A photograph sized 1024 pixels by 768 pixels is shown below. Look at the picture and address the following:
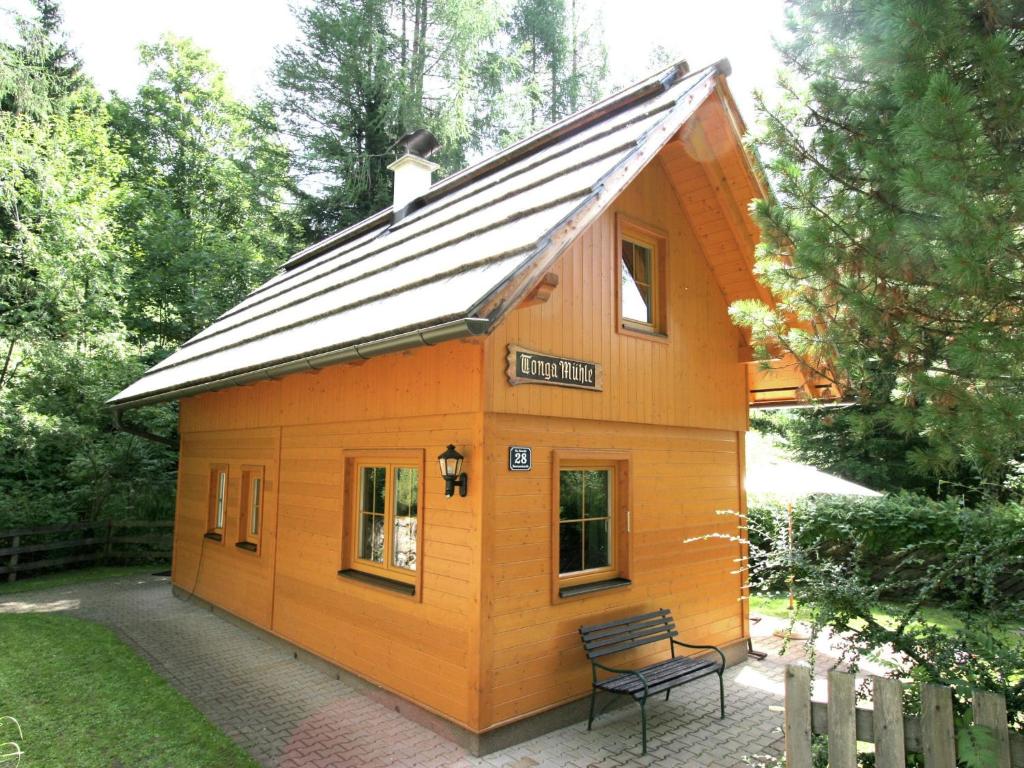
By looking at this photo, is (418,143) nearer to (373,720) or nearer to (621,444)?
(621,444)

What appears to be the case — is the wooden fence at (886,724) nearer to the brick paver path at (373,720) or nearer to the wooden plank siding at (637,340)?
the brick paver path at (373,720)

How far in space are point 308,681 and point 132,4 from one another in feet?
84.0

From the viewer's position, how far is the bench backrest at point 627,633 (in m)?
5.64

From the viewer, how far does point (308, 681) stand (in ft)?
21.7

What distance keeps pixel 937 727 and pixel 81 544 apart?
14.9m

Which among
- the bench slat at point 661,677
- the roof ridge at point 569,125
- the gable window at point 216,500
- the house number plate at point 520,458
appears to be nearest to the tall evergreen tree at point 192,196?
the gable window at point 216,500

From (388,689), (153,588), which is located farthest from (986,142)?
(153,588)

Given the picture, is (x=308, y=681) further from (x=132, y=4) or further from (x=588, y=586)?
(x=132, y=4)

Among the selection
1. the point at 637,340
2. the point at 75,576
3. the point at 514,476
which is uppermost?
the point at 637,340

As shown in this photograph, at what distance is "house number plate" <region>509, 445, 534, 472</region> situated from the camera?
533 cm

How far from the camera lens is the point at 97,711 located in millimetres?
5840

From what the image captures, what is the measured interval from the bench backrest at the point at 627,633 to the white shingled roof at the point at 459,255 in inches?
123

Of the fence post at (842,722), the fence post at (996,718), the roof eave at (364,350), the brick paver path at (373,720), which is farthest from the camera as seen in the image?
the brick paver path at (373,720)

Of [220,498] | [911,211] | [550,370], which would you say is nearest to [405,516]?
[550,370]
